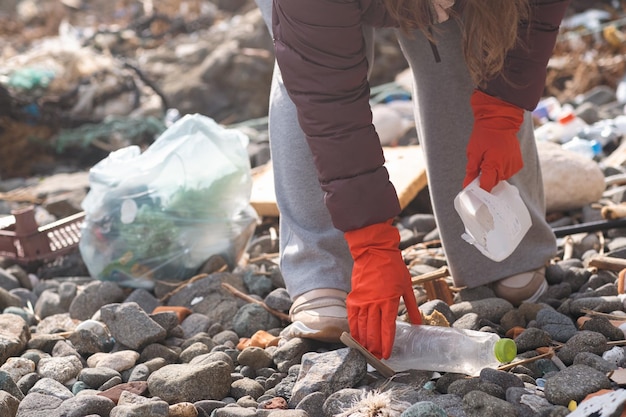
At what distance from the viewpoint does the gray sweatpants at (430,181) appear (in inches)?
94.9

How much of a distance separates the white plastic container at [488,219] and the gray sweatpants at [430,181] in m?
0.35

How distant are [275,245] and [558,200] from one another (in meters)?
1.06

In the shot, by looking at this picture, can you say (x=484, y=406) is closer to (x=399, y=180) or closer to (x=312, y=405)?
(x=312, y=405)

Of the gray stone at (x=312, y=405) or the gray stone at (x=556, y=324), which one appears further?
the gray stone at (x=556, y=324)

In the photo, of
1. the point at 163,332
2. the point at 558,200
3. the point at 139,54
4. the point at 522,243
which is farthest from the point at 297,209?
the point at 139,54

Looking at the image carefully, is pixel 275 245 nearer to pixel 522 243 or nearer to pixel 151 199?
pixel 151 199

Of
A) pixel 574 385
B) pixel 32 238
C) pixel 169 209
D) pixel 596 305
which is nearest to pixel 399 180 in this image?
pixel 169 209

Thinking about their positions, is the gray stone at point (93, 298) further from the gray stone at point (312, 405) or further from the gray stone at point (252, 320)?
the gray stone at point (312, 405)

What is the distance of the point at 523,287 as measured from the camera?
8.30ft

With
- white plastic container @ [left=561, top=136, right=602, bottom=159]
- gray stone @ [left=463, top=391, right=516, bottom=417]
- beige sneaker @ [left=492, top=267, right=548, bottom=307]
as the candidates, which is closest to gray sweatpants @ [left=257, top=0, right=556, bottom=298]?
beige sneaker @ [left=492, top=267, right=548, bottom=307]

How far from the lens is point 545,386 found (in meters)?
1.84

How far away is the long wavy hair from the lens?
2070mm

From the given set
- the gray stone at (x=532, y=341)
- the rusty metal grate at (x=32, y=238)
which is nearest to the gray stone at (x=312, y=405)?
the gray stone at (x=532, y=341)

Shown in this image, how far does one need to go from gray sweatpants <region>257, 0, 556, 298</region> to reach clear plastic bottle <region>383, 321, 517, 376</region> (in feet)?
1.04
